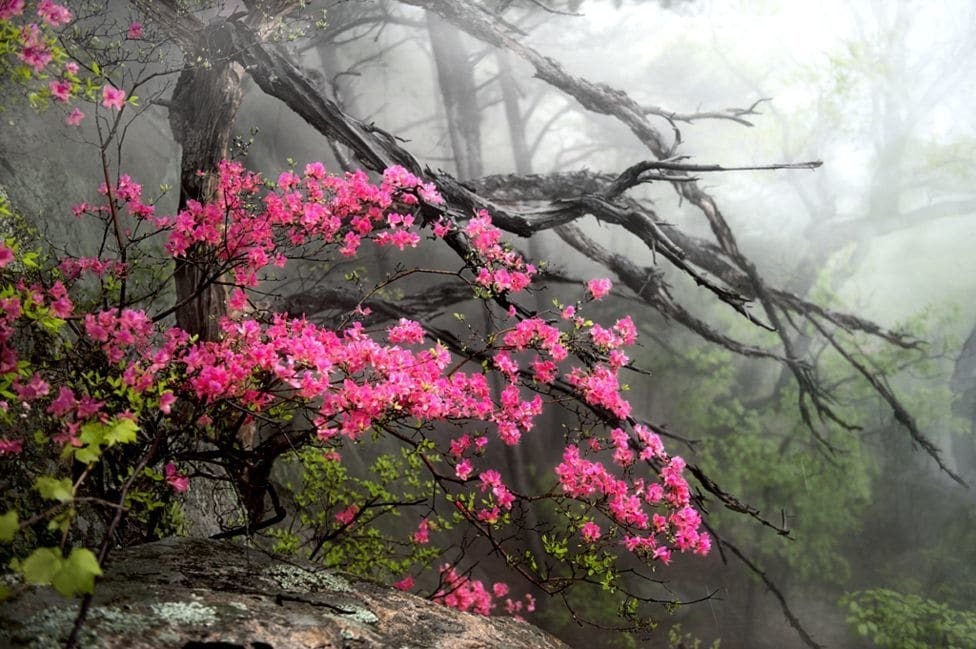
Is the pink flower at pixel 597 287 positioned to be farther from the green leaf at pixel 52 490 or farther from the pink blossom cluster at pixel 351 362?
the green leaf at pixel 52 490

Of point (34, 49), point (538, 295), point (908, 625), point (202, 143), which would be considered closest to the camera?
point (34, 49)

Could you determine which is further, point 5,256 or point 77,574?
point 5,256

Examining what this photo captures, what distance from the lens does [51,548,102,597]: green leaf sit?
94 centimetres

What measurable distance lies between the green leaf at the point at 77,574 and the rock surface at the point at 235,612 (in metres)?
0.36

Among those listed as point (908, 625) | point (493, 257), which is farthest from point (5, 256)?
point (908, 625)

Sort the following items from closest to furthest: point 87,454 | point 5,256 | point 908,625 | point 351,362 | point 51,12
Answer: point 87,454 → point 5,256 → point 51,12 → point 351,362 → point 908,625

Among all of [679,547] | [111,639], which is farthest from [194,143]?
[679,547]

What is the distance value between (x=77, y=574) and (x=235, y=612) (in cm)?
67

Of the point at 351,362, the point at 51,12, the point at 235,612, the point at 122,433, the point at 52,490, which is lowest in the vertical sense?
the point at 235,612

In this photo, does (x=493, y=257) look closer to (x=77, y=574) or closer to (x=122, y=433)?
(x=122, y=433)

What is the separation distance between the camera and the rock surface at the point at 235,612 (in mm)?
1266

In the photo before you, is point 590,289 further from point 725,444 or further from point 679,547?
point 725,444

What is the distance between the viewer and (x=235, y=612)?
1.53m

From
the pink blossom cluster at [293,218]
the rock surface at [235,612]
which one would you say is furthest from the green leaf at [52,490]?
the pink blossom cluster at [293,218]
